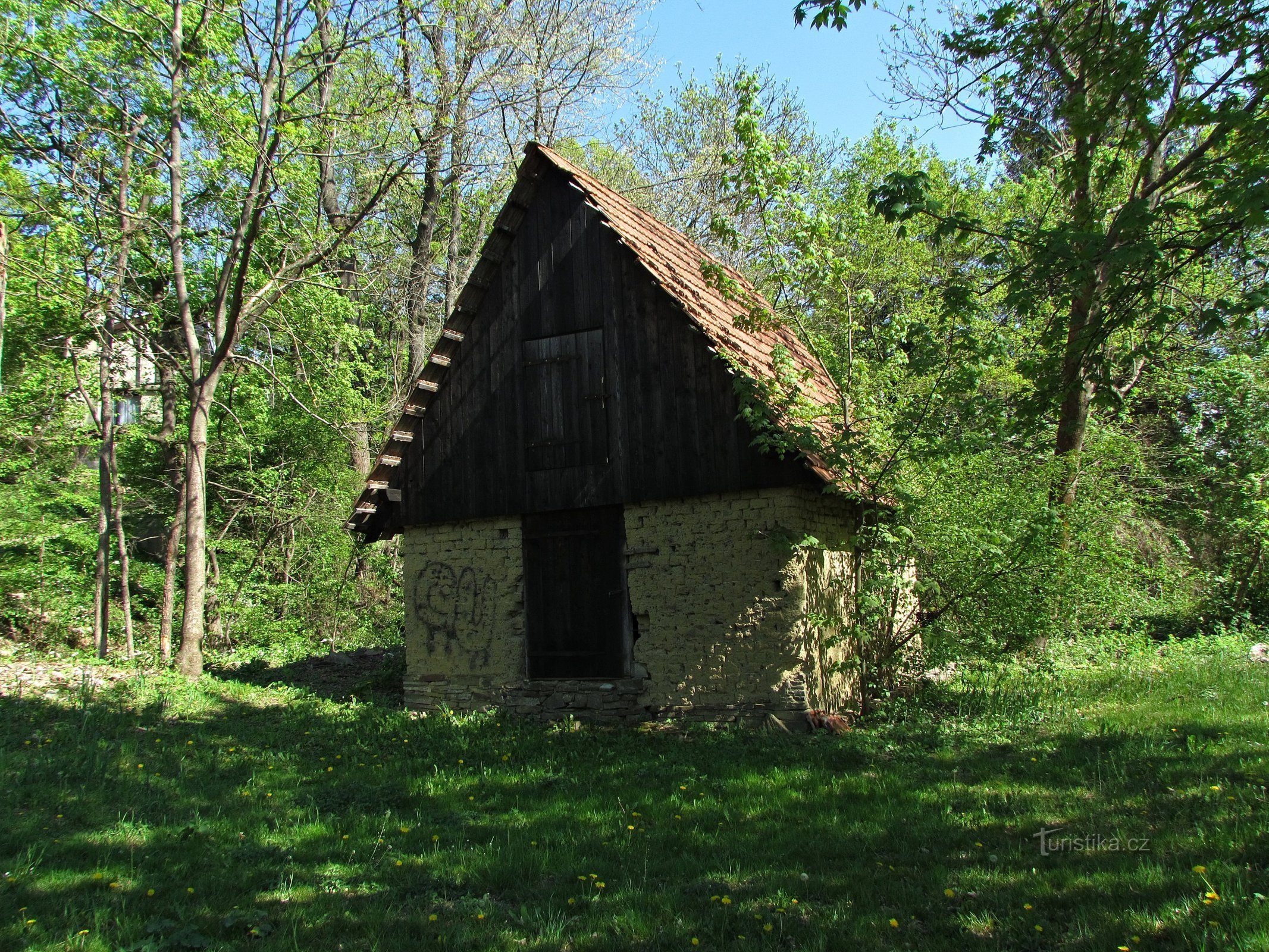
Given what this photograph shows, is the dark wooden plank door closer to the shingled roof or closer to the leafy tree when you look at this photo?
the shingled roof

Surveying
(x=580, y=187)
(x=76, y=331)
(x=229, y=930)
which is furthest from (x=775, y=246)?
(x=76, y=331)

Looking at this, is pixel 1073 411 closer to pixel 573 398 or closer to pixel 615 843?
pixel 573 398

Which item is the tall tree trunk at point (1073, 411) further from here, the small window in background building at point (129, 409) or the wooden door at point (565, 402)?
the small window in background building at point (129, 409)

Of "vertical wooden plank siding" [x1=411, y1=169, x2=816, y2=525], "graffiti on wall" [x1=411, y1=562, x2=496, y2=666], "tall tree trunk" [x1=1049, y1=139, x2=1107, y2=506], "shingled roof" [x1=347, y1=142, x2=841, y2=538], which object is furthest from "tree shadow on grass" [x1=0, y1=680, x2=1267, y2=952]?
"shingled roof" [x1=347, y1=142, x2=841, y2=538]

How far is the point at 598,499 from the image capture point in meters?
10.4

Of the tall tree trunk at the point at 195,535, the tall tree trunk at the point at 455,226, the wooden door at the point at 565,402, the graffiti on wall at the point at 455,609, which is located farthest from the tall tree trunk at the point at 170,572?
→ the wooden door at the point at 565,402

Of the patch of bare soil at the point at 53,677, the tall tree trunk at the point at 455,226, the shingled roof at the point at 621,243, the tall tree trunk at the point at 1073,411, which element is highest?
the tall tree trunk at the point at 455,226

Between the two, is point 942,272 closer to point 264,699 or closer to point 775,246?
point 775,246

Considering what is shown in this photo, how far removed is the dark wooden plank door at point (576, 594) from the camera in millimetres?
10398

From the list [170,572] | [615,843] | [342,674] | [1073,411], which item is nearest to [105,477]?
[170,572]

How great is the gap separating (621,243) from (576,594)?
440cm

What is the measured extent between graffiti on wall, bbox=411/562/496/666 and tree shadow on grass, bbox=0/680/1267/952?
7.14 feet

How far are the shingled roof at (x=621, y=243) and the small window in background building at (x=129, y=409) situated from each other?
10.6m

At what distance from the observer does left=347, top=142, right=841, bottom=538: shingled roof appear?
10.5 meters
